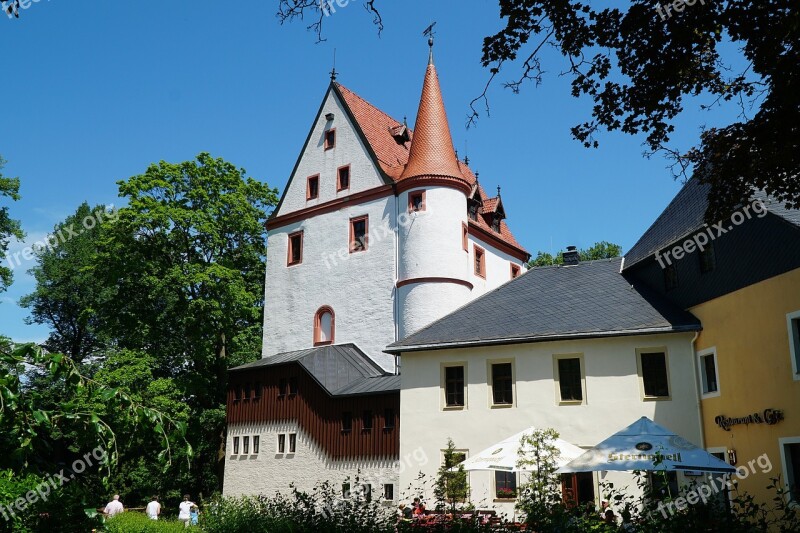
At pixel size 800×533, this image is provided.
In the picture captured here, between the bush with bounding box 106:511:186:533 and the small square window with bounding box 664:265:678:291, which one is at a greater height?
the small square window with bounding box 664:265:678:291

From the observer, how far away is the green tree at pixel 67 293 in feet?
139

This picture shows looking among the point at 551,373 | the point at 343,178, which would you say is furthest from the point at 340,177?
the point at 551,373

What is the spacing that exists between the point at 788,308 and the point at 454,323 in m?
10.6

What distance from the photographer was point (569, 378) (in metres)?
22.1

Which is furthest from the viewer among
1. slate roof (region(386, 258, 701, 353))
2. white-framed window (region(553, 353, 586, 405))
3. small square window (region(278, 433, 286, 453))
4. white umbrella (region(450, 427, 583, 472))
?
small square window (region(278, 433, 286, 453))

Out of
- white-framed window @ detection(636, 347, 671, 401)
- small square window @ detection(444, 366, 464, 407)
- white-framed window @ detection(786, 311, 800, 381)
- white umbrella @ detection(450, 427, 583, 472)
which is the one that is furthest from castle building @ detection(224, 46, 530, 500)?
white-framed window @ detection(786, 311, 800, 381)

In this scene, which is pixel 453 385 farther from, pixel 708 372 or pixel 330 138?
pixel 330 138

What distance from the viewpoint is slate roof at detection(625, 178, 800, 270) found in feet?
68.3

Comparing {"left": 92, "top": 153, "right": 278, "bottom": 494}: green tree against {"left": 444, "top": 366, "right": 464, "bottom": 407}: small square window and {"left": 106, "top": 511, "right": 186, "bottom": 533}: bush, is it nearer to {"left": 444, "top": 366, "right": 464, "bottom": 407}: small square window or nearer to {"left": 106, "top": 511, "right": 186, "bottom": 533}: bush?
{"left": 444, "top": 366, "right": 464, "bottom": 407}: small square window

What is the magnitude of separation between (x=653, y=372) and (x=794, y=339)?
18.0 feet

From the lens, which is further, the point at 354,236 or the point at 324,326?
the point at 354,236

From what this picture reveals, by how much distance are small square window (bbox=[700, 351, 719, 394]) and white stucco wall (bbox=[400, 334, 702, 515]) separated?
1.07ft

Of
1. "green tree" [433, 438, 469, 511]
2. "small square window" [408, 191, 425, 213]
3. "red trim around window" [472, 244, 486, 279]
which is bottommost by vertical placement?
"green tree" [433, 438, 469, 511]

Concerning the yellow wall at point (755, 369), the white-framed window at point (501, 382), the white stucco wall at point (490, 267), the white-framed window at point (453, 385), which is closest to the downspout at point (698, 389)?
the yellow wall at point (755, 369)
